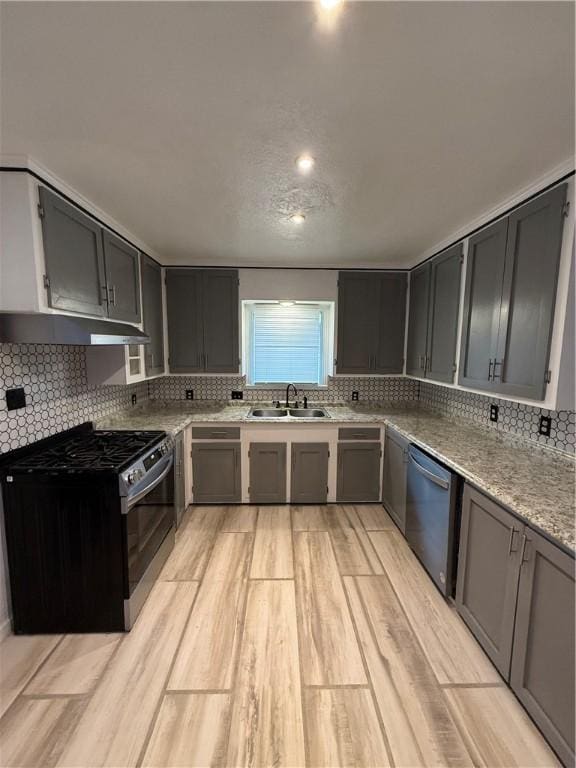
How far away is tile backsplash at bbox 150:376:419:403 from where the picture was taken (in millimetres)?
3621

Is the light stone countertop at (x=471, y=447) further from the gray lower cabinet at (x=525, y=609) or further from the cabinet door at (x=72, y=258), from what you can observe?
the cabinet door at (x=72, y=258)

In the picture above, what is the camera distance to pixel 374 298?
11.2 feet

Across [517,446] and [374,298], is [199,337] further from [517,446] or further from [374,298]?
[517,446]

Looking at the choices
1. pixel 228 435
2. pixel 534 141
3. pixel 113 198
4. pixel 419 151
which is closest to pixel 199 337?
pixel 228 435

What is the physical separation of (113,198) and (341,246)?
1.77m

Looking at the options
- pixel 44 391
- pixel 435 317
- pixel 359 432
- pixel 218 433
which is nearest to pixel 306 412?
pixel 359 432

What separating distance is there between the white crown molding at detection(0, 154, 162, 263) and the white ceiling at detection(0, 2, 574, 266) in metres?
0.05

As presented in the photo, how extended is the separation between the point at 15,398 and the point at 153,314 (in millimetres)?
1514

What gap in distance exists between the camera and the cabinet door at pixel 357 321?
11.1 feet

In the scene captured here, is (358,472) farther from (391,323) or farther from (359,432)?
(391,323)

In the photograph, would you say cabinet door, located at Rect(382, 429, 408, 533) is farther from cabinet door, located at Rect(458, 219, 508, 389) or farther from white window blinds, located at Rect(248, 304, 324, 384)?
white window blinds, located at Rect(248, 304, 324, 384)

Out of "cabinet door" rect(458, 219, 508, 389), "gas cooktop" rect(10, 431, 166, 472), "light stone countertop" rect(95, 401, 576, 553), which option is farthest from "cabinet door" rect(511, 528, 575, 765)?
"gas cooktop" rect(10, 431, 166, 472)

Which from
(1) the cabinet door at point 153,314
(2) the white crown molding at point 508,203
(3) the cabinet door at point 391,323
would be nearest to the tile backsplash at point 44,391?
(1) the cabinet door at point 153,314

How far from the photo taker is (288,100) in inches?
46.1
